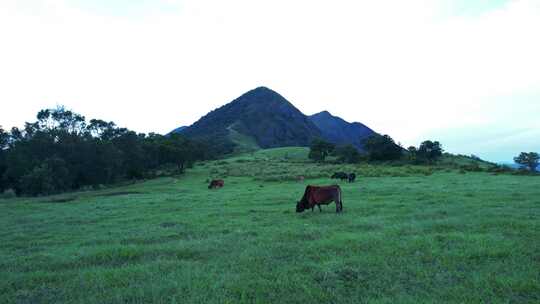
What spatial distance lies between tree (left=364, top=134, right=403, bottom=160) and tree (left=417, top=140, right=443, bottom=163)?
4440 mm

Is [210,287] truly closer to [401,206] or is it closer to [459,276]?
[459,276]

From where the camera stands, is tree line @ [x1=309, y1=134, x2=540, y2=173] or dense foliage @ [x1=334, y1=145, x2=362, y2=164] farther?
dense foliage @ [x1=334, y1=145, x2=362, y2=164]

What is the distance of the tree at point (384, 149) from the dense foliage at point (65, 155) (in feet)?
164

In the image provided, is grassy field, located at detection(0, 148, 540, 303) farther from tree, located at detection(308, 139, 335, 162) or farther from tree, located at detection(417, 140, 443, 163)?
tree, located at detection(308, 139, 335, 162)

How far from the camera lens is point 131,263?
352 inches

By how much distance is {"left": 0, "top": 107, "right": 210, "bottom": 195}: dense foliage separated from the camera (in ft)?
136

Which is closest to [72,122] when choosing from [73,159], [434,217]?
[73,159]

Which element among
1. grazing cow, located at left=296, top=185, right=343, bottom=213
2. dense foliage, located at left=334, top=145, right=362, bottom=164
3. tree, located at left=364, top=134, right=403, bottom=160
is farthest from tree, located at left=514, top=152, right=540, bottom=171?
grazing cow, located at left=296, top=185, right=343, bottom=213

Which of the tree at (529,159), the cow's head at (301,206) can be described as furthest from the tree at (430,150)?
the cow's head at (301,206)

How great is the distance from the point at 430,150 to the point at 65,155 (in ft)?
233

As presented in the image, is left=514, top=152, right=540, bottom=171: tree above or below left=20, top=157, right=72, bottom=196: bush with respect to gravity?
above

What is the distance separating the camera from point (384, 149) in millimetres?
77438

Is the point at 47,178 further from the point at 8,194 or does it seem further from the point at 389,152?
the point at 389,152

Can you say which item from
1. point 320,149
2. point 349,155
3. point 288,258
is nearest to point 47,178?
point 288,258
